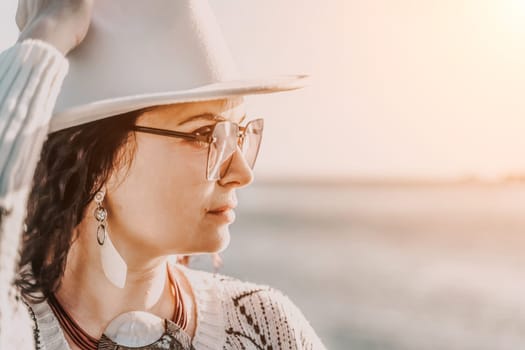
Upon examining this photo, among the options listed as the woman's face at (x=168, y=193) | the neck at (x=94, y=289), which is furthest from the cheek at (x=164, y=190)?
the neck at (x=94, y=289)

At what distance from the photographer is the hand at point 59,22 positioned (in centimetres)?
185

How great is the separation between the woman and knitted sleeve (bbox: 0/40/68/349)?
17 cm

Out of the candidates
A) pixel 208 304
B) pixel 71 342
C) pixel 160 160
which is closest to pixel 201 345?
pixel 208 304

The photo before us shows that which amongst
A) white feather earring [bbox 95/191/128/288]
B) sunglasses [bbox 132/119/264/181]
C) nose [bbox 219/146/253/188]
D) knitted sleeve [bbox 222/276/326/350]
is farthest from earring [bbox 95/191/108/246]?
knitted sleeve [bbox 222/276/326/350]

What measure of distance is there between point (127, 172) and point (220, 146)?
0.24 meters

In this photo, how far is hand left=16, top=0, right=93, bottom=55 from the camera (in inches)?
72.7

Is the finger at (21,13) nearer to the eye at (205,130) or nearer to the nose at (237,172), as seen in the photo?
the eye at (205,130)

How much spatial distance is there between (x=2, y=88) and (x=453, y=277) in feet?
46.7

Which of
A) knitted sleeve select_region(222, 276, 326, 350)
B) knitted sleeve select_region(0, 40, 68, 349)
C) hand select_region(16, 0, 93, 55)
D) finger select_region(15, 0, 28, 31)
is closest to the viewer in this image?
knitted sleeve select_region(0, 40, 68, 349)

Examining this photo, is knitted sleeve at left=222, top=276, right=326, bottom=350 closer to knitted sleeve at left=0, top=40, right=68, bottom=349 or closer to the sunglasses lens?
the sunglasses lens

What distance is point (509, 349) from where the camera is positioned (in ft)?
37.1

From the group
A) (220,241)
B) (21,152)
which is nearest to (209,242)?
(220,241)

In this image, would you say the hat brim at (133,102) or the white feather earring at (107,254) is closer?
the hat brim at (133,102)

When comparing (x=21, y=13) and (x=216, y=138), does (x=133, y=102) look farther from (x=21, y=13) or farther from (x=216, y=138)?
(x=21, y=13)
